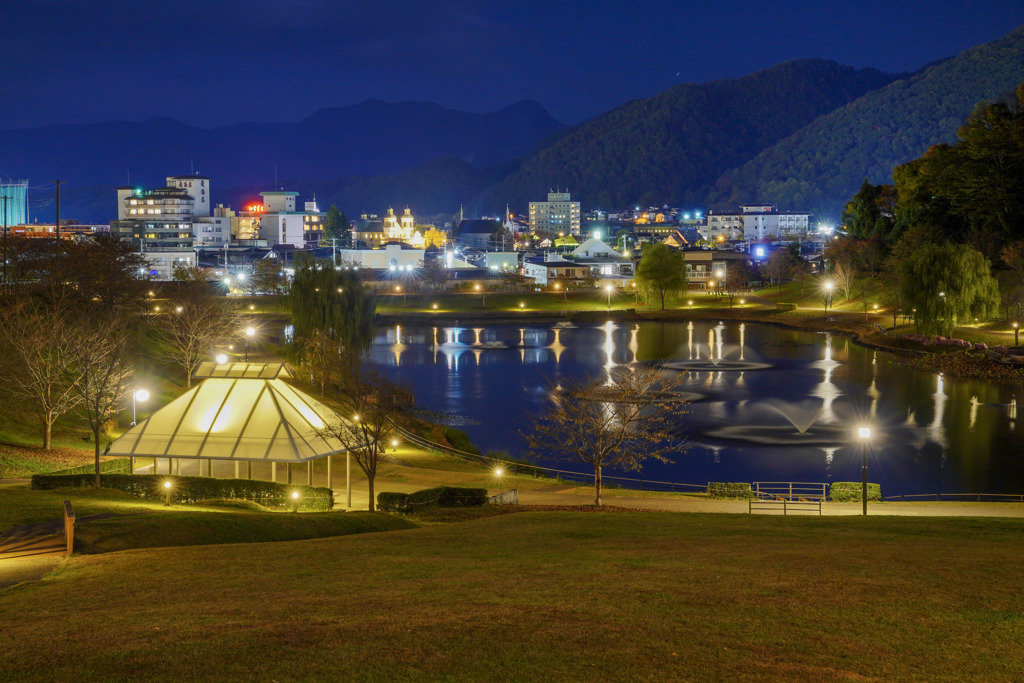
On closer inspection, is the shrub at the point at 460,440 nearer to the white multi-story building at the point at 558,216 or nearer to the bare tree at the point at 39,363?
the bare tree at the point at 39,363

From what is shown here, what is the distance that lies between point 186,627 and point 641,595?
4441 mm

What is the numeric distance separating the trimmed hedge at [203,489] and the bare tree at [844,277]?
6503 cm

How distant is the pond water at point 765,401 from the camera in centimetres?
2733

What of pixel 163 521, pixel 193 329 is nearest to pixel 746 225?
pixel 193 329

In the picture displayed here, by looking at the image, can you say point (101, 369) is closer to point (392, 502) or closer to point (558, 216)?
point (392, 502)

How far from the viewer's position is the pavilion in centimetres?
1998

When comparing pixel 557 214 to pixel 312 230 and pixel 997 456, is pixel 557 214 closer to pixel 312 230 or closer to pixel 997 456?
pixel 312 230

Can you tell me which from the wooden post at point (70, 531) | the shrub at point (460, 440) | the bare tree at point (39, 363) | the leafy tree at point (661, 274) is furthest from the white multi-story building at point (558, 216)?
the wooden post at point (70, 531)

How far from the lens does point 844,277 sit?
246ft

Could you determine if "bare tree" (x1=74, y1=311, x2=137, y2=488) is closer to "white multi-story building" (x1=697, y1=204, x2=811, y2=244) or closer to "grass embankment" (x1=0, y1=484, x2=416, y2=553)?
"grass embankment" (x1=0, y1=484, x2=416, y2=553)

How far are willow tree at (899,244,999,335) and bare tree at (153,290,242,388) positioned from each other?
1476 inches

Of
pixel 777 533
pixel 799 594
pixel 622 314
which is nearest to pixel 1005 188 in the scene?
pixel 622 314

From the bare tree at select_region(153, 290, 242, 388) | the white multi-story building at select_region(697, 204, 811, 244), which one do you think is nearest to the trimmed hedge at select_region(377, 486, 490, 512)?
the bare tree at select_region(153, 290, 242, 388)

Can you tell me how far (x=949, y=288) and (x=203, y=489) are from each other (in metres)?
45.2
